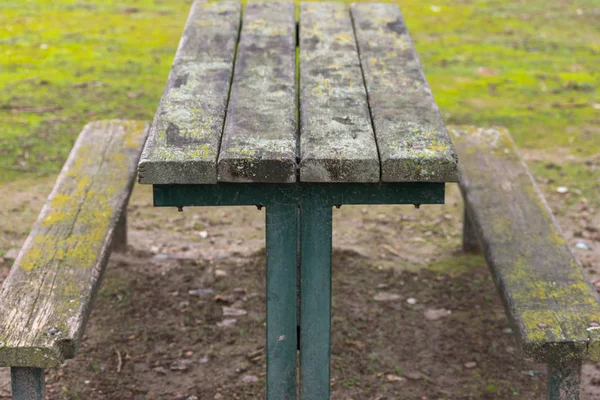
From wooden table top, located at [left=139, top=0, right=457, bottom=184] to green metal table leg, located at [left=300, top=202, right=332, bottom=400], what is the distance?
0.18m

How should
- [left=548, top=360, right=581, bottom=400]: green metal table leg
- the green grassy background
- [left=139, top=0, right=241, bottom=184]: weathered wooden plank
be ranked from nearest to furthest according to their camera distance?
1. [left=139, top=0, right=241, bottom=184]: weathered wooden plank
2. [left=548, top=360, right=581, bottom=400]: green metal table leg
3. the green grassy background

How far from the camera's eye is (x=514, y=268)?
9.95 ft

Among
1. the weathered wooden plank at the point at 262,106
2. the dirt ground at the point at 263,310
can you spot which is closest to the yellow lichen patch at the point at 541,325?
the dirt ground at the point at 263,310

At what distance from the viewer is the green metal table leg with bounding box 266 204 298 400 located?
2525 mm

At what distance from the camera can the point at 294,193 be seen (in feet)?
8.19

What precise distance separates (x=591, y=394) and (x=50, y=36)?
6.74m

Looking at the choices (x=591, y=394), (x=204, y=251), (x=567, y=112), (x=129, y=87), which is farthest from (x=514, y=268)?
(x=129, y=87)

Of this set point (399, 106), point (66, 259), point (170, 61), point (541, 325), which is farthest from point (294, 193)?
point (170, 61)

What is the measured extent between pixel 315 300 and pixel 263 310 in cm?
135

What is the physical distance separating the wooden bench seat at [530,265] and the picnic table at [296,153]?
0.59 meters

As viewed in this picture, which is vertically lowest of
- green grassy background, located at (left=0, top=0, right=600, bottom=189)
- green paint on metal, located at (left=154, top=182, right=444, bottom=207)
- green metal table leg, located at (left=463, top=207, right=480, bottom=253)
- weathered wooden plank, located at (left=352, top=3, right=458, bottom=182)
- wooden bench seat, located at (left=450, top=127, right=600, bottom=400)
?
green grassy background, located at (left=0, top=0, right=600, bottom=189)

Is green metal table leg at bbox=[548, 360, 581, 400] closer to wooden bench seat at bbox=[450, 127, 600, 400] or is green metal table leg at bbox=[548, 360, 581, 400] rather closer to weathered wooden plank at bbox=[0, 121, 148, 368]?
wooden bench seat at bbox=[450, 127, 600, 400]

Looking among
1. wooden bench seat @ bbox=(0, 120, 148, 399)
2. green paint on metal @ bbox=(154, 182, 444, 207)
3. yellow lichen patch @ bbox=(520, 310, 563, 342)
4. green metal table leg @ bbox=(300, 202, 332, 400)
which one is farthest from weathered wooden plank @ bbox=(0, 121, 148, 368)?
yellow lichen patch @ bbox=(520, 310, 563, 342)

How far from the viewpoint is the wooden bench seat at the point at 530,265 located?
2.62 m
